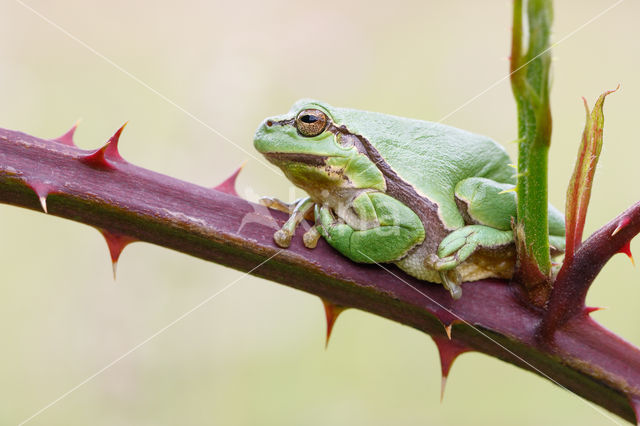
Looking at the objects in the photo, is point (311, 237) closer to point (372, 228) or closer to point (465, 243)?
point (372, 228)

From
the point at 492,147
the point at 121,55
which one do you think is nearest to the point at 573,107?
the point at 492,147

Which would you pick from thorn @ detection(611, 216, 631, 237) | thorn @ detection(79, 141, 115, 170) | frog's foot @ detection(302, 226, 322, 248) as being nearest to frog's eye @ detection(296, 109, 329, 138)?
frog's foot @ detection(302, 226, 322, 248)

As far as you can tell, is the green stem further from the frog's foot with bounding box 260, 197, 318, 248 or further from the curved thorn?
the curved thorn

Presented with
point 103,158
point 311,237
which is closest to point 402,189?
point 311,237

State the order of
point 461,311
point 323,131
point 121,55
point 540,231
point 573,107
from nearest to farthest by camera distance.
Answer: point 540,231 → point 461,311 → point 323,131 → point 573,107 → point 121,55

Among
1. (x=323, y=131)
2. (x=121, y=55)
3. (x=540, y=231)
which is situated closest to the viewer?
(x=540, y=231)

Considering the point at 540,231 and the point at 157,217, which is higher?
the point at 540,231

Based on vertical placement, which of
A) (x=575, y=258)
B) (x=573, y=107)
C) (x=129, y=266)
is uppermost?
(x=573, y=107)

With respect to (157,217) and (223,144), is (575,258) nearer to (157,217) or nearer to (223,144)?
(157,217)
